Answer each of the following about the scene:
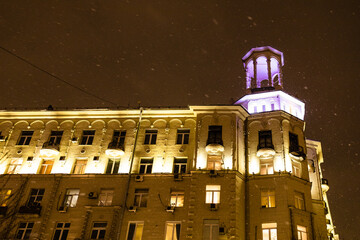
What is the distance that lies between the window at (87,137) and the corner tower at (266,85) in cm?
1580

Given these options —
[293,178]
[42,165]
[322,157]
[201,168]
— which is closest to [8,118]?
[42,165]

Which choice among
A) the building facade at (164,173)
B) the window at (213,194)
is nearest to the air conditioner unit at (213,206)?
the building facade at (164,173)

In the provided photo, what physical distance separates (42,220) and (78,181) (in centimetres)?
469

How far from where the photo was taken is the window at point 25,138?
1626 inches

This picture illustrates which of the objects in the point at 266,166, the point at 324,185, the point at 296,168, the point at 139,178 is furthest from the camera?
the point at 324,185

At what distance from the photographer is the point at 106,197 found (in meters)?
36.6

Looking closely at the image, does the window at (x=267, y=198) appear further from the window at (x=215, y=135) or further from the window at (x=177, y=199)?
the window at (x=177, y=199)

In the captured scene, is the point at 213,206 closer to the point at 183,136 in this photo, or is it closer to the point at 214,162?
the point at 214,162

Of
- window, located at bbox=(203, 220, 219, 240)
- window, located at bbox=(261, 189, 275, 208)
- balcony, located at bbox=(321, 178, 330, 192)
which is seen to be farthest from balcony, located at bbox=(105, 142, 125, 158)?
balcony, located at bbox=(321, 178, 330, 192)

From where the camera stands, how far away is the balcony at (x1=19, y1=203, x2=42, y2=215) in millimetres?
35938

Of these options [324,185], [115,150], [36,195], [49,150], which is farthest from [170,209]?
[324,185]

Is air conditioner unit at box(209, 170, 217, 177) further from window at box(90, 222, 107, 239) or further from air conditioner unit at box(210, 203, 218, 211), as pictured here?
window at box(90, 222, 107, 239)

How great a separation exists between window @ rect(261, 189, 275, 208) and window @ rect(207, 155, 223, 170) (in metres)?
4.51

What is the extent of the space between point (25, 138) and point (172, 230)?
63.1 ft
